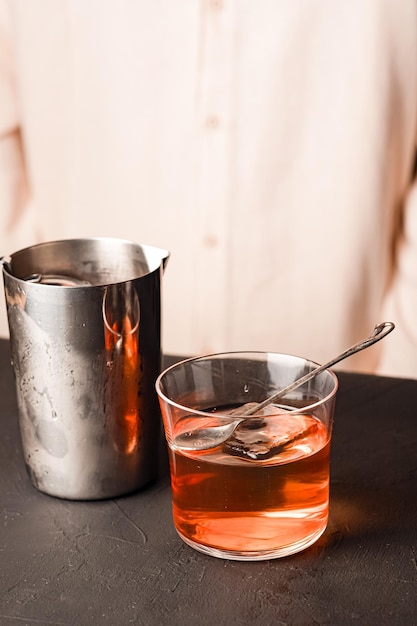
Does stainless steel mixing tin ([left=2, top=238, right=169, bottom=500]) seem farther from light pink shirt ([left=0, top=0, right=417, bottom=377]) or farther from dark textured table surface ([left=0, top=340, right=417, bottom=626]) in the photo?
light pink shirt ([left=0, top=0, right=417, bottom=377])

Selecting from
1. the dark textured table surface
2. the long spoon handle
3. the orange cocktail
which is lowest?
the dark textured table surface

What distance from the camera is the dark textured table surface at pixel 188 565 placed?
1.85ft

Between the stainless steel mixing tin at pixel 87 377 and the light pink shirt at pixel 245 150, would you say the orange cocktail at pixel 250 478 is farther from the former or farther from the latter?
the light pink shirt at pixel 245 150

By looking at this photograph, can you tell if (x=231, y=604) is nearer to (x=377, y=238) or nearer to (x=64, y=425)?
(x=64, y=425)

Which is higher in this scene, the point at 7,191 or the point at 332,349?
the point at 7,191

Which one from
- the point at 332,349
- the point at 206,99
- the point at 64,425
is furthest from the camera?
the point at 332,349

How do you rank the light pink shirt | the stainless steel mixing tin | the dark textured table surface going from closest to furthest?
the dark textured table surface
the stainless steel mixing tin
the light pink shirt

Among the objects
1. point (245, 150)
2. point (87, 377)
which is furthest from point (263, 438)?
point (245, 150)

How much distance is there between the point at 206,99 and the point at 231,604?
1.07 metres

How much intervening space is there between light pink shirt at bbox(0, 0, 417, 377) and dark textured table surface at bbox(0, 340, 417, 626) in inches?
31.7

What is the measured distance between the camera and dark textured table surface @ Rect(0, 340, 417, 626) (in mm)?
563

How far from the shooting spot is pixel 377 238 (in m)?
1.54

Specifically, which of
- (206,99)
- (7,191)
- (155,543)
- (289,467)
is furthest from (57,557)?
(7,191)

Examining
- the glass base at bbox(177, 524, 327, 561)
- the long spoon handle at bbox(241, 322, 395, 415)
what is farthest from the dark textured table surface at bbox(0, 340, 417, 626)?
the long spoon handle at bbox(241, 322, 395, 415)
